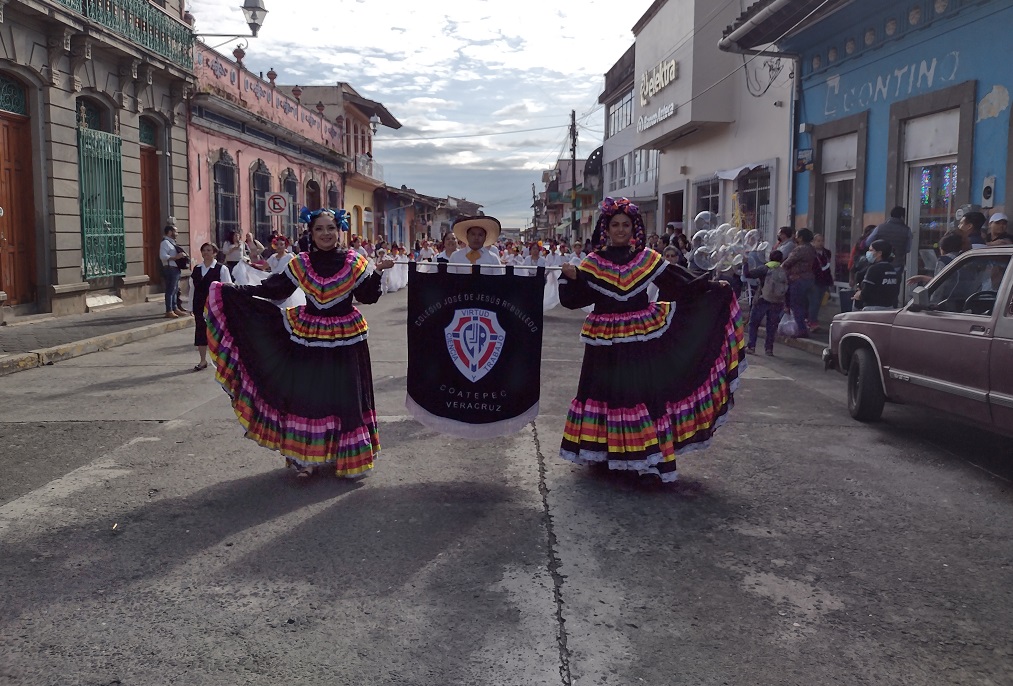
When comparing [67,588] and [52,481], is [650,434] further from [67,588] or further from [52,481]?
[52,481]

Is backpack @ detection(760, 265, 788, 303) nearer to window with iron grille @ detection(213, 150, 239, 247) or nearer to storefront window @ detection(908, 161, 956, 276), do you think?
storefront window @ detection(908, 161, 956, 276)

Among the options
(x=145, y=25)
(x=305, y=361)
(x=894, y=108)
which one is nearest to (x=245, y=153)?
(x=145, y=25)

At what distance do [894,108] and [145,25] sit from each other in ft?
48.0

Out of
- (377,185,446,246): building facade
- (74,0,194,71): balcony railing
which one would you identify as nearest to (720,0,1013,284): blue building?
(74,0,194,71): balcony railing

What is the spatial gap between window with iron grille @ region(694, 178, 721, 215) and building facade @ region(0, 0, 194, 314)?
13878 millimetres

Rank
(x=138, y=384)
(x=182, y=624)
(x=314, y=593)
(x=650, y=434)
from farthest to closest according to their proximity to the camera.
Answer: (x=138, y=384)
(x=650, y=434)
(x=314, y=593)
(x=182, y=624)

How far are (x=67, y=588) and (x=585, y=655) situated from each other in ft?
7.50

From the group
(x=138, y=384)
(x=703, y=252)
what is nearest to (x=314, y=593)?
(x=138, y=384)

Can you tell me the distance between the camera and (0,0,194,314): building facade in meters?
14.2

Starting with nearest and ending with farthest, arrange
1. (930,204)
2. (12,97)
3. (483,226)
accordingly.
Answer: (483,226), (930,204), (12,97)

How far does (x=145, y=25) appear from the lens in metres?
17.8

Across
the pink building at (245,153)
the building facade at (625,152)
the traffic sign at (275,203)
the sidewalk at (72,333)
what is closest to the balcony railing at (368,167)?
the pink building at (245,153)

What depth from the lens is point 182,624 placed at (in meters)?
3.39

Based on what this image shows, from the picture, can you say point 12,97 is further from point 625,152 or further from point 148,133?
point 625,152
